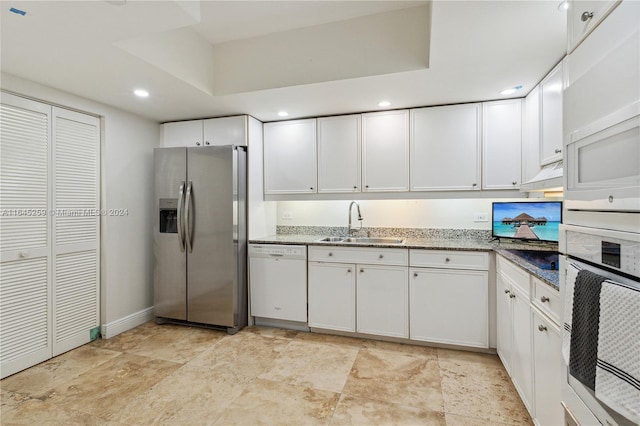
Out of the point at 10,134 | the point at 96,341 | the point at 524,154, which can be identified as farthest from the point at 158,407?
the point at 524,154

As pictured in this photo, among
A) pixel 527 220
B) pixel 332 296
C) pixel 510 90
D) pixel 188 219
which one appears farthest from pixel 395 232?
pixel 188 219

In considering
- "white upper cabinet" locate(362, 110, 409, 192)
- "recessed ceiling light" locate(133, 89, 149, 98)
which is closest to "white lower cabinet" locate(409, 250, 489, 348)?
"white upper cabinet" locate(362, 110, 409, 192)

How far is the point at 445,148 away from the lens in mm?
2879

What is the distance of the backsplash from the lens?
309 cm

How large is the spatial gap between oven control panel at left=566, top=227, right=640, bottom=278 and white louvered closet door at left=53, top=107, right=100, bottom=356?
341 cm

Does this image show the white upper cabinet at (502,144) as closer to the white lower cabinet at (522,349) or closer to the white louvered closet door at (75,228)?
the white lower cabinet at (522,349)

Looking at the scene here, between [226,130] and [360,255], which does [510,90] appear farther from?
[226,130]

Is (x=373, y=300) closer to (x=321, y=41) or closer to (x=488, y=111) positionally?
(x=488, y=111)

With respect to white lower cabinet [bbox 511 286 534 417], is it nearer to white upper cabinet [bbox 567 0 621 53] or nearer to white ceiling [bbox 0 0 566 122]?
white upper cabinet [bbox 567 0 621 53]

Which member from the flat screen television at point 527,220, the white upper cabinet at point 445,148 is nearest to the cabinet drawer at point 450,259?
the flat screen television at point 527,220

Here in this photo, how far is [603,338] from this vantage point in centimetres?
78

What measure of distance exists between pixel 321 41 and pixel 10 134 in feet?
7.89

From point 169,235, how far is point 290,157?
4.98 ft

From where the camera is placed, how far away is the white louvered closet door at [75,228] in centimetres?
256
